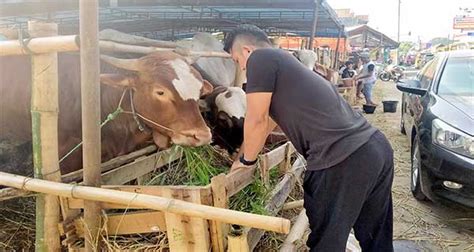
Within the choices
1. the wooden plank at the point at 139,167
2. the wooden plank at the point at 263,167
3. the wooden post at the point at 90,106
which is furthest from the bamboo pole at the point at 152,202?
the wooden plank at the point at 263,167

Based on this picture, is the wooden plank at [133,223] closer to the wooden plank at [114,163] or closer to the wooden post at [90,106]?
the wooden post at [90,106]

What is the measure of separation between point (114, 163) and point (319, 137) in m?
1.20

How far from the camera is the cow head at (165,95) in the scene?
8.94 ft

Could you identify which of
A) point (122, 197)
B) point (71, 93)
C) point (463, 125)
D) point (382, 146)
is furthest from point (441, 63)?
point (122, 197)

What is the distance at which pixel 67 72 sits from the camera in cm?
296

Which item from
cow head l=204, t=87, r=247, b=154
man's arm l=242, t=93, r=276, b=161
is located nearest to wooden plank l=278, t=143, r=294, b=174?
cow head l=204, t=87, r=247, b=154

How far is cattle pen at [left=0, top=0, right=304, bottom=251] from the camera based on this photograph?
1775mm

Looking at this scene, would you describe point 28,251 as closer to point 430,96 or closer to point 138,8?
point 430,96

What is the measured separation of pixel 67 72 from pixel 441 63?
380 cm

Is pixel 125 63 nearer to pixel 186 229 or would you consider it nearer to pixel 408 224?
pixel 186 229

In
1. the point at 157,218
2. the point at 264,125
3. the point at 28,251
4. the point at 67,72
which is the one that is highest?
the point at 67,72

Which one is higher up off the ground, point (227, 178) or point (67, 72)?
point (67, 72)

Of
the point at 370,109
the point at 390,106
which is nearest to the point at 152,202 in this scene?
the point at 370,109

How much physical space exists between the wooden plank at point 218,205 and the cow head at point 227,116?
Answer: 1511mm
